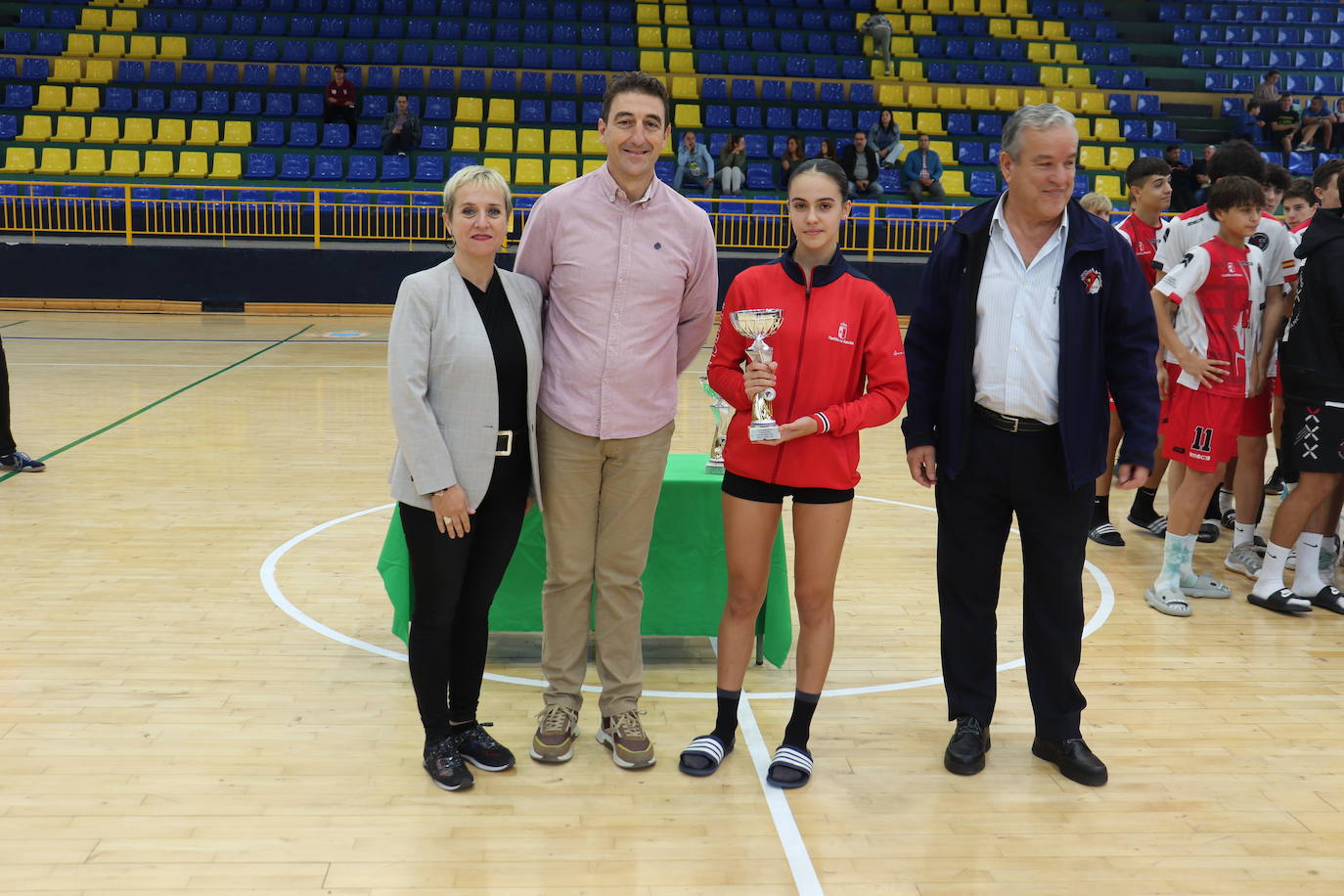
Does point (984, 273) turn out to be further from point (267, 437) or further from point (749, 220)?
point (749, 220)

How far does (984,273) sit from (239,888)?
234 cm

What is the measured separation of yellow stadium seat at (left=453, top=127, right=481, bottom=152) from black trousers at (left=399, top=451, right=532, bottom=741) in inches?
536

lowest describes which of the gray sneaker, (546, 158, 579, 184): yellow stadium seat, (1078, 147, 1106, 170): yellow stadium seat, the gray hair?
the gray sneaker

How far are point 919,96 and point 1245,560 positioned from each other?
13.6m

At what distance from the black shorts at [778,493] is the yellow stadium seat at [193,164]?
1401 centimetres

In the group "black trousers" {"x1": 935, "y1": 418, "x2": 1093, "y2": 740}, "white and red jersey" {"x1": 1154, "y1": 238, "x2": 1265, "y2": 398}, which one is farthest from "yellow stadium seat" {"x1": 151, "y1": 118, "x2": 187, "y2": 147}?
"black trousers" {"x1": 935, "y1": 418, "x2": 1093, "y2": 740}

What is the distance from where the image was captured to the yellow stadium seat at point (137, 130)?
15.7 metres

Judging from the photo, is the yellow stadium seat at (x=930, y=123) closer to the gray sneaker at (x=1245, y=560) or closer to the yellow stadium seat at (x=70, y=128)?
the yellow stadium seat at (x=70, y=128)

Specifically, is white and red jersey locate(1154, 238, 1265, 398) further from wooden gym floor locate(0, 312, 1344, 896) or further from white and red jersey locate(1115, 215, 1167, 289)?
wooden gym floor locate(0, 312, 1344, 896)

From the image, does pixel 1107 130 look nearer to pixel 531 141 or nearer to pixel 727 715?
pixel 531 141

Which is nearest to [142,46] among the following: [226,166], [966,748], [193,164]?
[193,164]

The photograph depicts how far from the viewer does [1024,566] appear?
11.0ft

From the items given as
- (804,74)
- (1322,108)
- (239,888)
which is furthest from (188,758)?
(1322,108)

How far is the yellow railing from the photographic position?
1443cm
